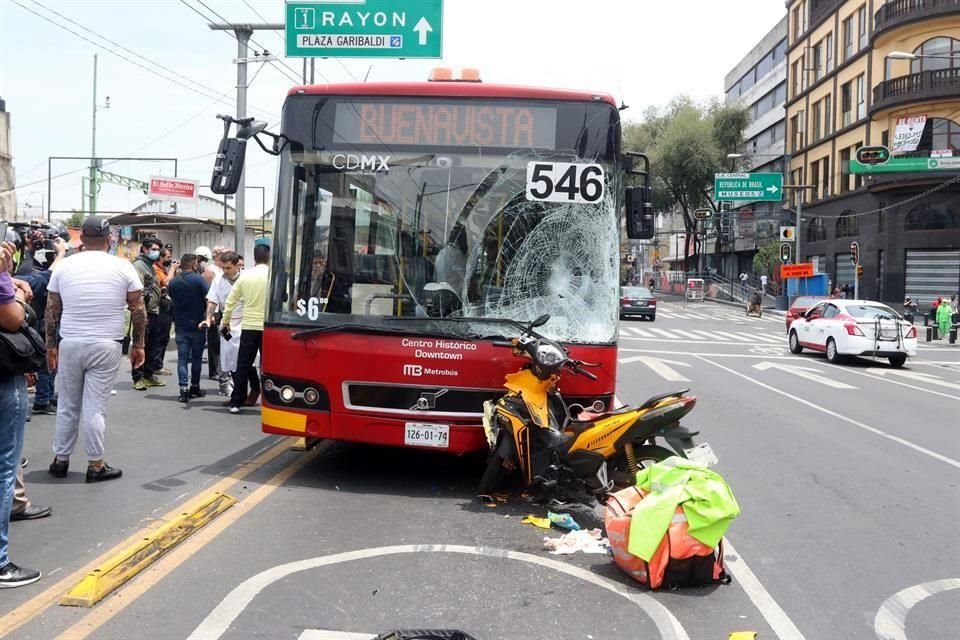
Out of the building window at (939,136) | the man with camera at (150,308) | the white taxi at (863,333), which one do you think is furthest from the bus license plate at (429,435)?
the building window at (939,136)

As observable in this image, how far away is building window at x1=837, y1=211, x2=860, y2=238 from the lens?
45.0 meters

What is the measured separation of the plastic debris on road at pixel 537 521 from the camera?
18.7 ft

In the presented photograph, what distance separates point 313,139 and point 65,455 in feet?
10.1

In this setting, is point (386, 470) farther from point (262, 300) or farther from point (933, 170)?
point (933, 170)

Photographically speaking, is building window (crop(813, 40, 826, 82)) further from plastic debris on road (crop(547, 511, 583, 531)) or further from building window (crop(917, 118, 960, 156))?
plastic debris on road (crop(547, 511, 583, 531))

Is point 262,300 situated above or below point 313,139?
below

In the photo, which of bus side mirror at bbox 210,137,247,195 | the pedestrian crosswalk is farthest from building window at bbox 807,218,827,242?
bus side mirror at bbox 210,137,247,195

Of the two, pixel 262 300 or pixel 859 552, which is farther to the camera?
pixel 262 300

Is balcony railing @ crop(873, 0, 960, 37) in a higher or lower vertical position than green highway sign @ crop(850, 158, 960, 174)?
higher

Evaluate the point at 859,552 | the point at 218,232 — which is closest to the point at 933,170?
A: the point at 218,232

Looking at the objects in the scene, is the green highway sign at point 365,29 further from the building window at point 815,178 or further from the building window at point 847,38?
the building window at point 815,178

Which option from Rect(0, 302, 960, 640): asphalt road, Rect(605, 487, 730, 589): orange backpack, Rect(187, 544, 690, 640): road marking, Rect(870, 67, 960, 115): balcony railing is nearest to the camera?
Rect(187, 544, 690, 640): road marking

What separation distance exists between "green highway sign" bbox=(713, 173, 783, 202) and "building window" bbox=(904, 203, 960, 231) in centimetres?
622

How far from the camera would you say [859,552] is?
550 centimetres
